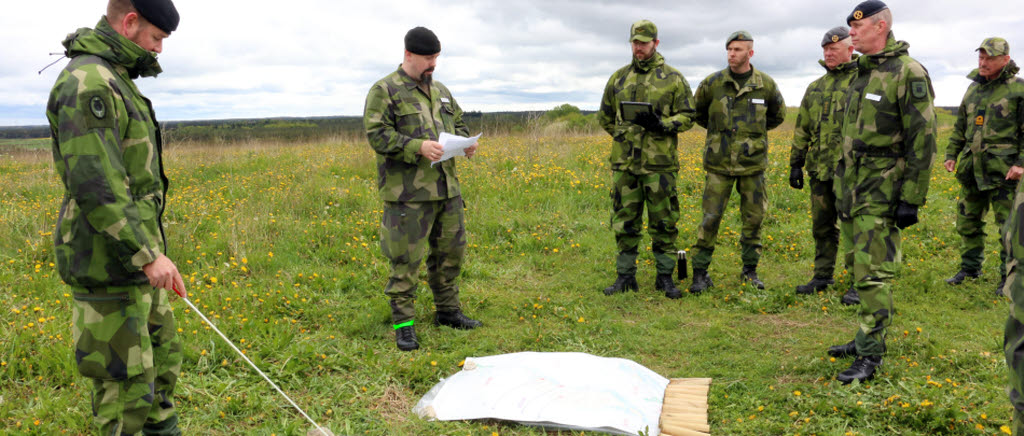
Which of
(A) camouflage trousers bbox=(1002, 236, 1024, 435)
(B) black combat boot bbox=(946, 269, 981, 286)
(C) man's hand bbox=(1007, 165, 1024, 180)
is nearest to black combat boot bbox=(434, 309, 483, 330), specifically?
(A) camouflage trousers bbox=(1002, 236, 1024, 435)

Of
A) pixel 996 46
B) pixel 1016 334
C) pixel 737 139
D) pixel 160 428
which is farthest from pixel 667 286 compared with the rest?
pixel 160 428

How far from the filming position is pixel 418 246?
4.68m

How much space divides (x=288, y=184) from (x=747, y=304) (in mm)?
6888

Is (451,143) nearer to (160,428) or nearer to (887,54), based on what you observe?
(160,428)

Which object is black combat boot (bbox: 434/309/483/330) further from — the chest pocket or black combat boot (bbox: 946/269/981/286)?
black combat boot (bbox: 946/269/981/286)

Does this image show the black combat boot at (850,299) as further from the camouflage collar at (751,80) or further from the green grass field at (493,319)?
the camouflage collar at (751,80)

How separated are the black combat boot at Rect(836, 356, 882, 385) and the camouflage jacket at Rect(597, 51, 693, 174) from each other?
2372mm

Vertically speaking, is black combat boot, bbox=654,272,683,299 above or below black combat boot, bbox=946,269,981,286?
below

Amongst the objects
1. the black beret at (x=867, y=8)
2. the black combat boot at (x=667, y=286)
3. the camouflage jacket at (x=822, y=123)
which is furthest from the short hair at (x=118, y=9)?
the camouflage jacket at (x=822, y=123)

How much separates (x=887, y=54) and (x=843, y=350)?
202cm

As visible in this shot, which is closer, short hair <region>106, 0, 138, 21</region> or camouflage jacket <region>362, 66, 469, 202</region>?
short hair <region>106, 0, 138, 21</region>

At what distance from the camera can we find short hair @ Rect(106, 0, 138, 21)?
2454mm

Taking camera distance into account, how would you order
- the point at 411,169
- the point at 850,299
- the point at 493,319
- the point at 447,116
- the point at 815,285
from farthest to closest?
the point at 815,285
the point at 850,299
the point at 493,319
the point at 447,116
the point at 411,169

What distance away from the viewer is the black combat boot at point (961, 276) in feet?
19.3
